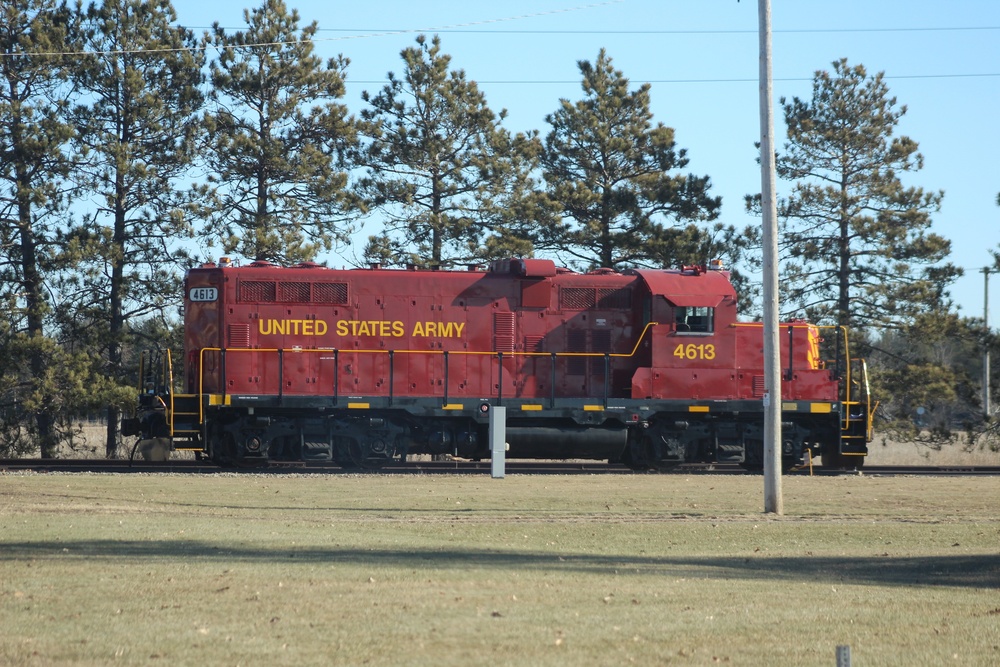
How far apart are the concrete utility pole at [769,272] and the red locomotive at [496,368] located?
7784mm

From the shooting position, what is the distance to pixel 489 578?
11.0m

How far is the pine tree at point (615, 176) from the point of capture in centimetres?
3634

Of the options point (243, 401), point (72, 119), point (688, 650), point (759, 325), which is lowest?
point (688, 650)

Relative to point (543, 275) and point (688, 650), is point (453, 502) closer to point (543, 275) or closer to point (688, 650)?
point (543, 275)

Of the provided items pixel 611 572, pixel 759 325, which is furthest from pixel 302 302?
pixel 611 572

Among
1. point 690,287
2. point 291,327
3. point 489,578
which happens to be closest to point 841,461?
point 690,287

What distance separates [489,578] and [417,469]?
14.5 metres

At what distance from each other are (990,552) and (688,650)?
677cm

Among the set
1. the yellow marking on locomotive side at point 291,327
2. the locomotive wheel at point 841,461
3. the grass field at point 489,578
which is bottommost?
the grass field at point 489,578

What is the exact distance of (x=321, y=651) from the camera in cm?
786

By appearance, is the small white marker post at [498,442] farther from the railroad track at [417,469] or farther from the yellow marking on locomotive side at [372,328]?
the yellow marking on locomotive side at [372,328]

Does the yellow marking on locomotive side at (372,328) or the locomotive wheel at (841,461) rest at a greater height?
the yellow marking on locomotive side at (372,328)

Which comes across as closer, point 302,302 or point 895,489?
point 895,489

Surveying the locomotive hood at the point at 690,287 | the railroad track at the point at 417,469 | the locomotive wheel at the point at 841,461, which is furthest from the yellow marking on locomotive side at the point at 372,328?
the locomotive wheel at the point at 841,461
